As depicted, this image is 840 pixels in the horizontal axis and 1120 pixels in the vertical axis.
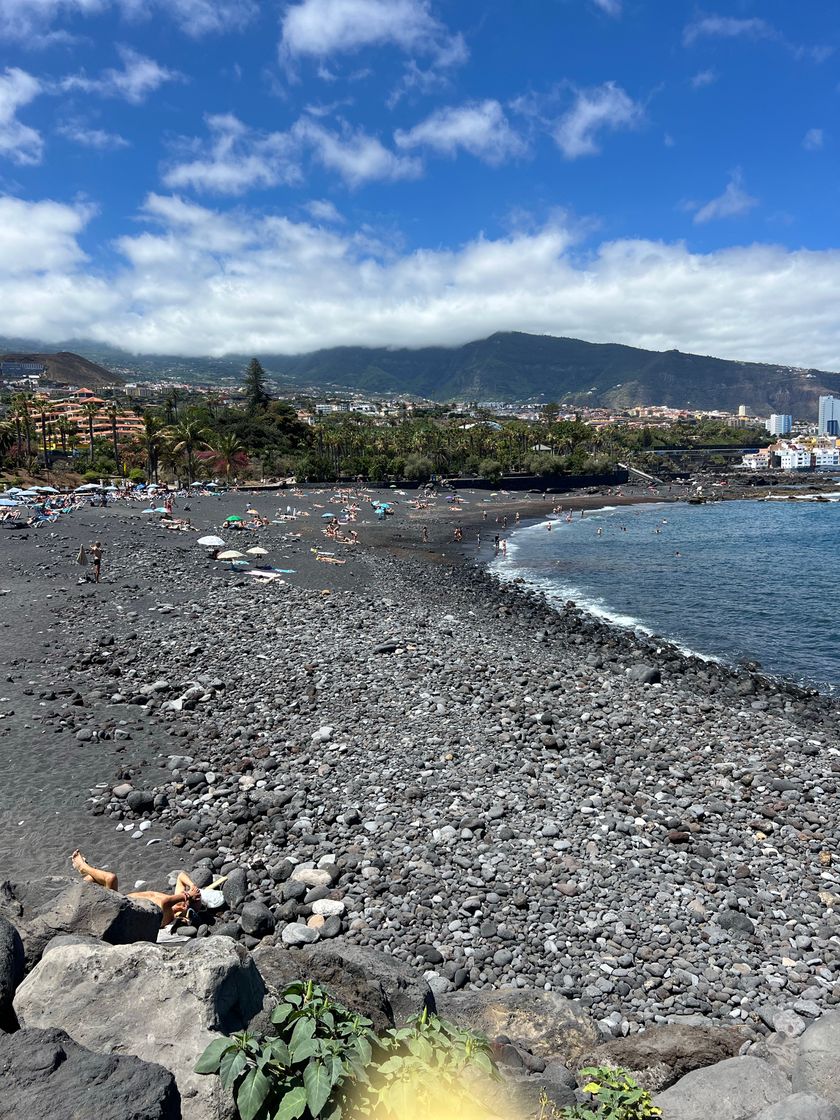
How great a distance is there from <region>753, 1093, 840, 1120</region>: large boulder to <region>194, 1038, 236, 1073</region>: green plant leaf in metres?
3.50

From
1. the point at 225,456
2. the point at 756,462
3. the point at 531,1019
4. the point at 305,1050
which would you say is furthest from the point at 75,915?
the point at 756,462

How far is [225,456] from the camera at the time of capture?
9631 centimetres

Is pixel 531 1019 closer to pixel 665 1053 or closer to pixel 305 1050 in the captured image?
pixel 665 1053

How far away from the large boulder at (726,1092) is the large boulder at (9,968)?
4771 millimetres

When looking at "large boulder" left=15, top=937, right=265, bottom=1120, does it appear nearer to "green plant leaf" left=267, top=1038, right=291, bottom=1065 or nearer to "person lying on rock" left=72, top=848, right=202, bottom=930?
"green plant leaf" left=267, top=1038, right=291, bottom=1065

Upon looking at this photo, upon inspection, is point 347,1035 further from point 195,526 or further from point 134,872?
point 195,526

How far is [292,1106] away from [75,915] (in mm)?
2949

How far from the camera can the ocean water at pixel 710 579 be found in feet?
80.5

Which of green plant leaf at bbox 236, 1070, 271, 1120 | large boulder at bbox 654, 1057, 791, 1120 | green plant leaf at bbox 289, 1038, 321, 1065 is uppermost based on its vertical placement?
green plant leaf at bbox 289, 1038, 321, 1065

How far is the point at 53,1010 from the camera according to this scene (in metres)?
4.30

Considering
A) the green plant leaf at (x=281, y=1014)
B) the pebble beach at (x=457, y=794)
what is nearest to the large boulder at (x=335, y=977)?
the green plant leaf at (x=281, y=1014)

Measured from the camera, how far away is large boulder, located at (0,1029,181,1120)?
3281mm

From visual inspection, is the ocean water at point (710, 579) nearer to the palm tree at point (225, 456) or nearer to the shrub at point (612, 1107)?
the shrub at point (612, 1107)

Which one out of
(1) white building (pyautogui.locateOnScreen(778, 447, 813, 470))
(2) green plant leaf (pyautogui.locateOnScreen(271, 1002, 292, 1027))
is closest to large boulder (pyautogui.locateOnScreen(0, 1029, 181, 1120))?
(2) green plant leaf (pyautogui.locateOnScreen(271, 1002, 292, 1027))
